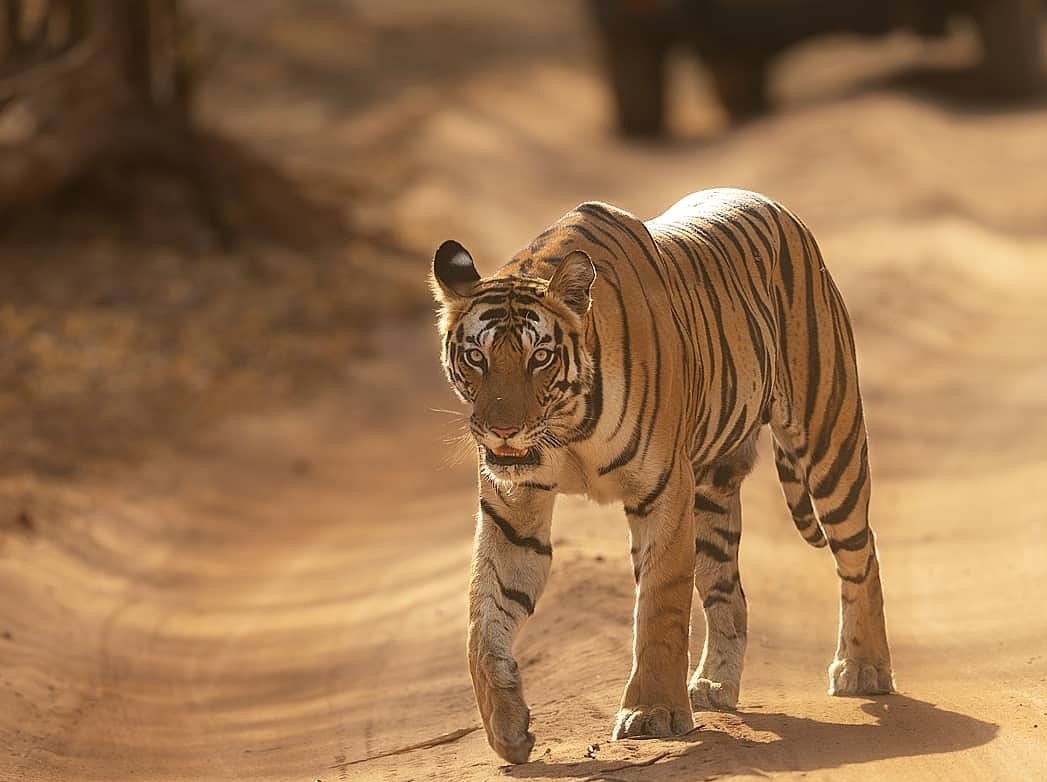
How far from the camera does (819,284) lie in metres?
6.36

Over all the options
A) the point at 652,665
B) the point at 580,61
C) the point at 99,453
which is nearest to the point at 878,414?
the point at 99,453

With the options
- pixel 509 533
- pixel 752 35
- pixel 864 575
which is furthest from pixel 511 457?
pixel 752 35

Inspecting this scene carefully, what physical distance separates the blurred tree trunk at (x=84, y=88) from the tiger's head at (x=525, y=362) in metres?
11.4

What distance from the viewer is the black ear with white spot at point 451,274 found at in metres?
5.38

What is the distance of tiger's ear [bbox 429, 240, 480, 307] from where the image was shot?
5.37m

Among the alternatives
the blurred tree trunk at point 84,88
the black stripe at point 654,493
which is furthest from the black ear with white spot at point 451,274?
the blurred tree trunk at point 84,88

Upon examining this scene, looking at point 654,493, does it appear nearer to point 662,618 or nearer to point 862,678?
point 662,618

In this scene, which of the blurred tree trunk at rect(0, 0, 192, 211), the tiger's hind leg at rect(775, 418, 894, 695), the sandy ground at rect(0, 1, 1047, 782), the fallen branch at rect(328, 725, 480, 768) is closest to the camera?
the sandy ground at rect(0, 1, 1047, 782)

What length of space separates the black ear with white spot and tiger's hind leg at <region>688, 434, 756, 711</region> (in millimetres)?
1298

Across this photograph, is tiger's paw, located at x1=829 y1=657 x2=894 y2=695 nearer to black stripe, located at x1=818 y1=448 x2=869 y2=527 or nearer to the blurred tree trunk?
black stripe, located at x1=818 y1=448 x2=869 y2=527

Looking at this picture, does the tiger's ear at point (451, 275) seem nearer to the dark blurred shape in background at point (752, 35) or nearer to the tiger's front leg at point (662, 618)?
the tiger's front leg at point (662, 618)

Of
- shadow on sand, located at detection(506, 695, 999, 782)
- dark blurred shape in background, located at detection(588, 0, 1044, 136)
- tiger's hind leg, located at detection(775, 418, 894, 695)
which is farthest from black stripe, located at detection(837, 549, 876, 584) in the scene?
dark blurred shape in background, located at detection(588, 0, 1044, 136)

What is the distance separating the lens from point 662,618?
536 centimetres

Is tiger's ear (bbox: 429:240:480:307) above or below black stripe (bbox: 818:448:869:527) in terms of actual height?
above
